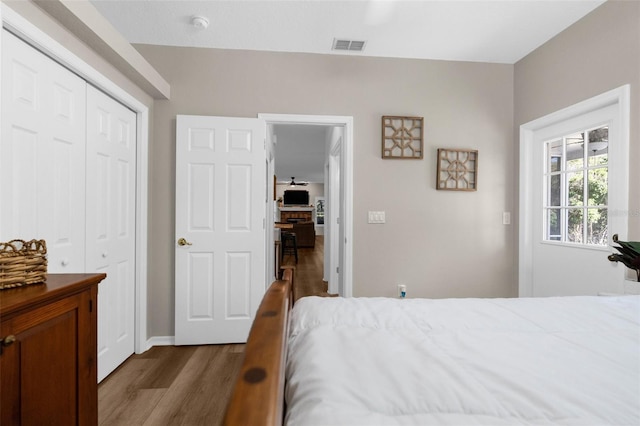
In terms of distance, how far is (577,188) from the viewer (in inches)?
90.7

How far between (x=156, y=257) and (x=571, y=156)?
3.61 metres

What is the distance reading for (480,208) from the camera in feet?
9.35

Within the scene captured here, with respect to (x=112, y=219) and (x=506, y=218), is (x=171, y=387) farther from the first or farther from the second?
(x=506, y=218)

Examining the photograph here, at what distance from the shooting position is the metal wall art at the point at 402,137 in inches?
107

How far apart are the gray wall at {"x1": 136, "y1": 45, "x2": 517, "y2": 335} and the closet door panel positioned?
814mm

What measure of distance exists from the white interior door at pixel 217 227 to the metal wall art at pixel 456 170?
1.69 meters

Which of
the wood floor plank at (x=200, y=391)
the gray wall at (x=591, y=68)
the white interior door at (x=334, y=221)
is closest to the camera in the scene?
the wood floor plank at (x=200, y=391)

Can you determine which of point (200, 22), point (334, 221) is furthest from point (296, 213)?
point (200, 22)

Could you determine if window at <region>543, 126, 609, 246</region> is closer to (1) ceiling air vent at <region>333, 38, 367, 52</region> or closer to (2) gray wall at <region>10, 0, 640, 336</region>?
(2) gray wall at <region>10, 0, 640, 336</region>

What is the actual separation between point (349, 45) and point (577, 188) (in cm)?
222

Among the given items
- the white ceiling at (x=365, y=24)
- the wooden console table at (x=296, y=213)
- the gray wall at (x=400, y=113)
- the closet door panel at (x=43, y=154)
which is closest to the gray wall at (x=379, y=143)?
the gray wall at (x=400, y=113)

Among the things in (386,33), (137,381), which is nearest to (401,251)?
(386,33)

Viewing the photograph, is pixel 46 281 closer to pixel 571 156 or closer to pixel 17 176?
pixel 17 176

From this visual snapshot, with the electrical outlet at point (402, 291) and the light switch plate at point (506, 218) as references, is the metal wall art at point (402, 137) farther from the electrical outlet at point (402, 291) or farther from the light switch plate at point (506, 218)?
the electrical outlet at point (402, 291)
